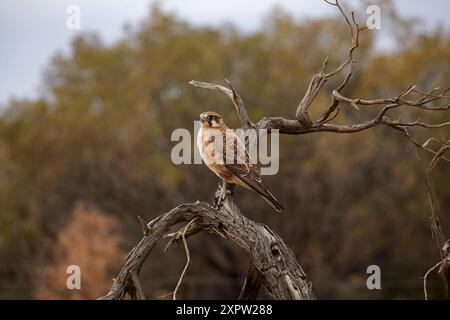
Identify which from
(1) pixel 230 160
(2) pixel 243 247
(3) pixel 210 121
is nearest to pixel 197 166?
(3) pixel 210 121

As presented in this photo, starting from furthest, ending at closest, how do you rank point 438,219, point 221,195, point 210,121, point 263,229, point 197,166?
point 197,166 < point 210,121 < point 438,219 < point 221,195 < point 263,229

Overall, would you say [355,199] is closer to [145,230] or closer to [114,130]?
[114,130]

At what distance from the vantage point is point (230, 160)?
7578 millimetres

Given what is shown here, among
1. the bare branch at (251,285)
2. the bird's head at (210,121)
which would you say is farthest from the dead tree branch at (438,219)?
the bird's head at (210,121)

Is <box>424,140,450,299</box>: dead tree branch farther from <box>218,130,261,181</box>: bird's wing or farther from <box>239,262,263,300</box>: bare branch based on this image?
<box>239,262,263,300</box>: bare branch

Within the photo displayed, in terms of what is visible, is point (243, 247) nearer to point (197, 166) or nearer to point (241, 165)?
point (241, 165)

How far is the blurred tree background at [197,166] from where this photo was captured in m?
32.0

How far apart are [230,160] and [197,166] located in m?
24.7

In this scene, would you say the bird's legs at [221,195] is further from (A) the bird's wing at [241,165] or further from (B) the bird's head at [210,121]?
(B) the bird's head at [210,121]

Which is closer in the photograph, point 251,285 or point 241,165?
point 241,165

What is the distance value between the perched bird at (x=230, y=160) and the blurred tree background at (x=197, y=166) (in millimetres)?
22581

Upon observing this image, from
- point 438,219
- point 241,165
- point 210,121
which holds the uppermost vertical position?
point 210,121

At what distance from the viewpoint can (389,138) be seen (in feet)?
112
